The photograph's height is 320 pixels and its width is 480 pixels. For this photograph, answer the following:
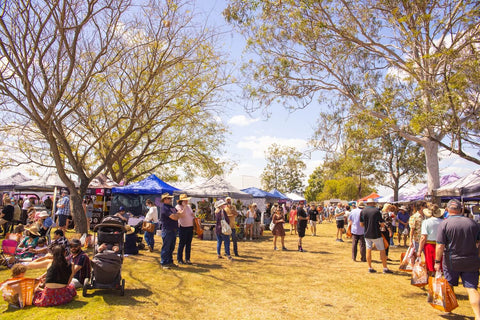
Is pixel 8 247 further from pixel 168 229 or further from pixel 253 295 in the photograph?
pixel 253 295

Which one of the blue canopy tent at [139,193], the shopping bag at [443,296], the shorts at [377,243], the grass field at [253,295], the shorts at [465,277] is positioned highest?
the blue canopy tent at [139,193]

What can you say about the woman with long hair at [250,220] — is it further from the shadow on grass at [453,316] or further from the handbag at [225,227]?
the shadow on grass at [453,316]

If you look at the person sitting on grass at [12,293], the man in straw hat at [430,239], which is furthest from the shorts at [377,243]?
the person sitting on grass at [12,293]

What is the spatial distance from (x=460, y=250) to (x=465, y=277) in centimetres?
38

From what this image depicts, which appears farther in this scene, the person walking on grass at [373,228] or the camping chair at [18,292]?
the person walking on grass at [373,228]

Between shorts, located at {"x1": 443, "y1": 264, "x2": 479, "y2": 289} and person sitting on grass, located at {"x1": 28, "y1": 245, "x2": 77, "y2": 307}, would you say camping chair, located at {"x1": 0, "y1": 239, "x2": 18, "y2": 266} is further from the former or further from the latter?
shorts, located at {"x1": 443, "y1": 264, "x2": 479, "y2": 289}

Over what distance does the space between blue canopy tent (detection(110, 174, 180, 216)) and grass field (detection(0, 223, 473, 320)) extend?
22.7ft

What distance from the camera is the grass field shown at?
5.07 m

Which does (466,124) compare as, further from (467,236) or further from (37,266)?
(37,266)

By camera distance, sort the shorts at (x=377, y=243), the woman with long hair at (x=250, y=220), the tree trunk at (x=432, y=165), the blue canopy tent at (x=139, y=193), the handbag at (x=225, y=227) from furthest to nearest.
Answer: the blue canopy tent at (x=139, y=193), the woman with long hair at (x=250, y=220), the tree trunk at (x=432, y=165), the handbag at (x=225, y=227), the shorts at (x=377, y=243)

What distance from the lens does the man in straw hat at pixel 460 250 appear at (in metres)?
4.62

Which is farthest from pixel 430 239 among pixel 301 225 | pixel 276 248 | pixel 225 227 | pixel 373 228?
pixel 276 248

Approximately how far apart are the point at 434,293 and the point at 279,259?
5289mm

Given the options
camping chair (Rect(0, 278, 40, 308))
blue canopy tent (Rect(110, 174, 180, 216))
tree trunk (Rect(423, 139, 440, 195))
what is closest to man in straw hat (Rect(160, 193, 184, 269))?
camping chair (Rect(0, 278, 40, 308))
